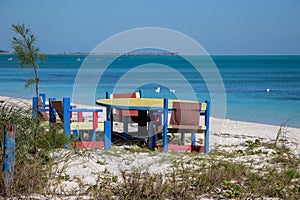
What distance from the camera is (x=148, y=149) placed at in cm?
746

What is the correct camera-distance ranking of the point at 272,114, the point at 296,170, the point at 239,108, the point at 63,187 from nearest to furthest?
the point at 63,187 → the point at 296,170 → the point at 272,114 → the point at 239,108

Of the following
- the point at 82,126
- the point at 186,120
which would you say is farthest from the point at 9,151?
the point at 186,120

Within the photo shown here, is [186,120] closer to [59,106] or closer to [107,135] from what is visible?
[107,135]

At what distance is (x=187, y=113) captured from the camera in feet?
23.6

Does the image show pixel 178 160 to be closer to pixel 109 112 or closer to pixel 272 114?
pixel 109 112

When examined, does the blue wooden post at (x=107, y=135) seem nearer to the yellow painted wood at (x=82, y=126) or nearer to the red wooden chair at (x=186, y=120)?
the yellow painted wood at (x=82, y=126)

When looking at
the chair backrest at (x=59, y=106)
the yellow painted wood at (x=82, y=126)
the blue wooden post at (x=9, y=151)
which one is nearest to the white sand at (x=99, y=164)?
the blue wooden post at (x=9, y=151)

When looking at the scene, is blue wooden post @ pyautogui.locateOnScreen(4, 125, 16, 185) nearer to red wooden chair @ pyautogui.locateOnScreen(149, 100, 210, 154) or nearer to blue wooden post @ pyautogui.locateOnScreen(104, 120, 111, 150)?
blue wooden post @ pyautogui.locateOnScreen(104, 120, 111, 150)

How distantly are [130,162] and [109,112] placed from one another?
2.30 metres

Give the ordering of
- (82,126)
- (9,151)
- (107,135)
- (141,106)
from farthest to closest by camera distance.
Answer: (82,126)
(141,106)
(107,135)
(9,151)

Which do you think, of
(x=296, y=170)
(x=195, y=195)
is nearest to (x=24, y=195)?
(x=195, y=195)

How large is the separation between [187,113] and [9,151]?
3.57 meters

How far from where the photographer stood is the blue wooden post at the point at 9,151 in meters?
4.19

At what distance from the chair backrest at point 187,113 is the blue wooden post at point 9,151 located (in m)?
3.49
